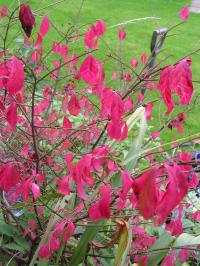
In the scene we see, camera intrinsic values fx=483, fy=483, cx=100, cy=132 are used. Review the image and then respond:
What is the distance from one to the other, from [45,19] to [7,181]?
1243 mm

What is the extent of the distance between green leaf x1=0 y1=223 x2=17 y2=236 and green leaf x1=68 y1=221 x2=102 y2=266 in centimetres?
31

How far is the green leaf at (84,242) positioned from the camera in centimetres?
176

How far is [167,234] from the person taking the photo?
6.25 feet

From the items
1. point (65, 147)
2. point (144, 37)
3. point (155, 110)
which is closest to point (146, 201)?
point (65, 147)

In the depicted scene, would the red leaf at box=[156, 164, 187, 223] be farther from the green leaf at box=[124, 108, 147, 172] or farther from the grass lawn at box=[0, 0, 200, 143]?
the grass lawn at box=[0, 0, 200, 143]

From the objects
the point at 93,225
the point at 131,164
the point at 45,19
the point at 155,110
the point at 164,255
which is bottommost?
the point at 155,110

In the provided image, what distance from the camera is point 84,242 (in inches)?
70.3

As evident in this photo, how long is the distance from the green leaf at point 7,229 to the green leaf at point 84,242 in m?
0.31

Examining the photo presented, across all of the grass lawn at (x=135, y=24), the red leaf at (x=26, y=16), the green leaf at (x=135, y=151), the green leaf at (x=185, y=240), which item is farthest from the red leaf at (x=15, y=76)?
the grass lawn at (x=135, y=24)

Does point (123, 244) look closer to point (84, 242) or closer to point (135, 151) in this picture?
point (84, 242)

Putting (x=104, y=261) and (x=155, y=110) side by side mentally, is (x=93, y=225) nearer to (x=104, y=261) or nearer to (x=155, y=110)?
(x=104, y=261)

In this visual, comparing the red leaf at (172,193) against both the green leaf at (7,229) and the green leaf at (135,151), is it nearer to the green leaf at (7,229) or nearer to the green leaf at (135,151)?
the green leaf at (135,151)

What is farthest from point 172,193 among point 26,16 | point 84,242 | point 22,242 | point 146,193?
point 22,242

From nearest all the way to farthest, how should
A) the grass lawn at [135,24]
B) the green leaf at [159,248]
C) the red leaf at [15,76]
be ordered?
the red leaf at [15,76], the green leaf at [159,248], the grass lawn at [135,24]
